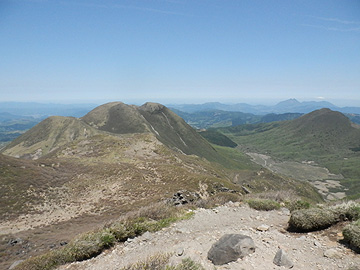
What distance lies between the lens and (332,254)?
746cm

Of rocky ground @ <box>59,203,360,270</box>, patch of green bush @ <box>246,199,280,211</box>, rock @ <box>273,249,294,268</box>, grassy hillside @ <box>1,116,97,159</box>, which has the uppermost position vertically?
rock @ <box>273,249,294,268</box>

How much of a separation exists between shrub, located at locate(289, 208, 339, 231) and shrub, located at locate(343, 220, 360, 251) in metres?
1.44

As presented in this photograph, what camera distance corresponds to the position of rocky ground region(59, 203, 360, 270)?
7.16m

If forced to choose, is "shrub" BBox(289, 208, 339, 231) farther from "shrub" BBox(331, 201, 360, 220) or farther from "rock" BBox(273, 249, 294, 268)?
"rock" BBox(273, 249, 294, 268)

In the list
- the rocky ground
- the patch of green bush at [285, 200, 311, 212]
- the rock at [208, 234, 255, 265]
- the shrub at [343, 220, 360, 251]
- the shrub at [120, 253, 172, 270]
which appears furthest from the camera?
the patch of green bush at [285, 200, 311, 212]

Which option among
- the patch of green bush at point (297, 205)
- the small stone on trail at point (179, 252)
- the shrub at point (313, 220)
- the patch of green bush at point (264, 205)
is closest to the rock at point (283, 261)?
the small stone on trail at point (179, 252)

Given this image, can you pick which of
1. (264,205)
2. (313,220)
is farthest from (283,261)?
(264,205)

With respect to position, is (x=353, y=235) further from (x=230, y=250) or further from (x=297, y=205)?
(x=297, y=205)

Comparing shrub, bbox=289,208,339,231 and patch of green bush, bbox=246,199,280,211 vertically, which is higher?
shrub, bbox=289,208,339,231

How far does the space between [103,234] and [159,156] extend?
51444mm

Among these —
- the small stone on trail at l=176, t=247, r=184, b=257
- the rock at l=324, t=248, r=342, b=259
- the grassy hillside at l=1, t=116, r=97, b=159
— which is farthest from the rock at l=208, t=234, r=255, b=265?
the grassy hillside at l=1, t=116, r=97, b=159

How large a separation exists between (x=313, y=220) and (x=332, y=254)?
2566 millimetres

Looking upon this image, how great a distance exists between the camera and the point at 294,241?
Answer: 28.9ft

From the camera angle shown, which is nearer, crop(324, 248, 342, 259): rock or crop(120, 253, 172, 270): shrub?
crop(120, 253, 172, 270): shrub
